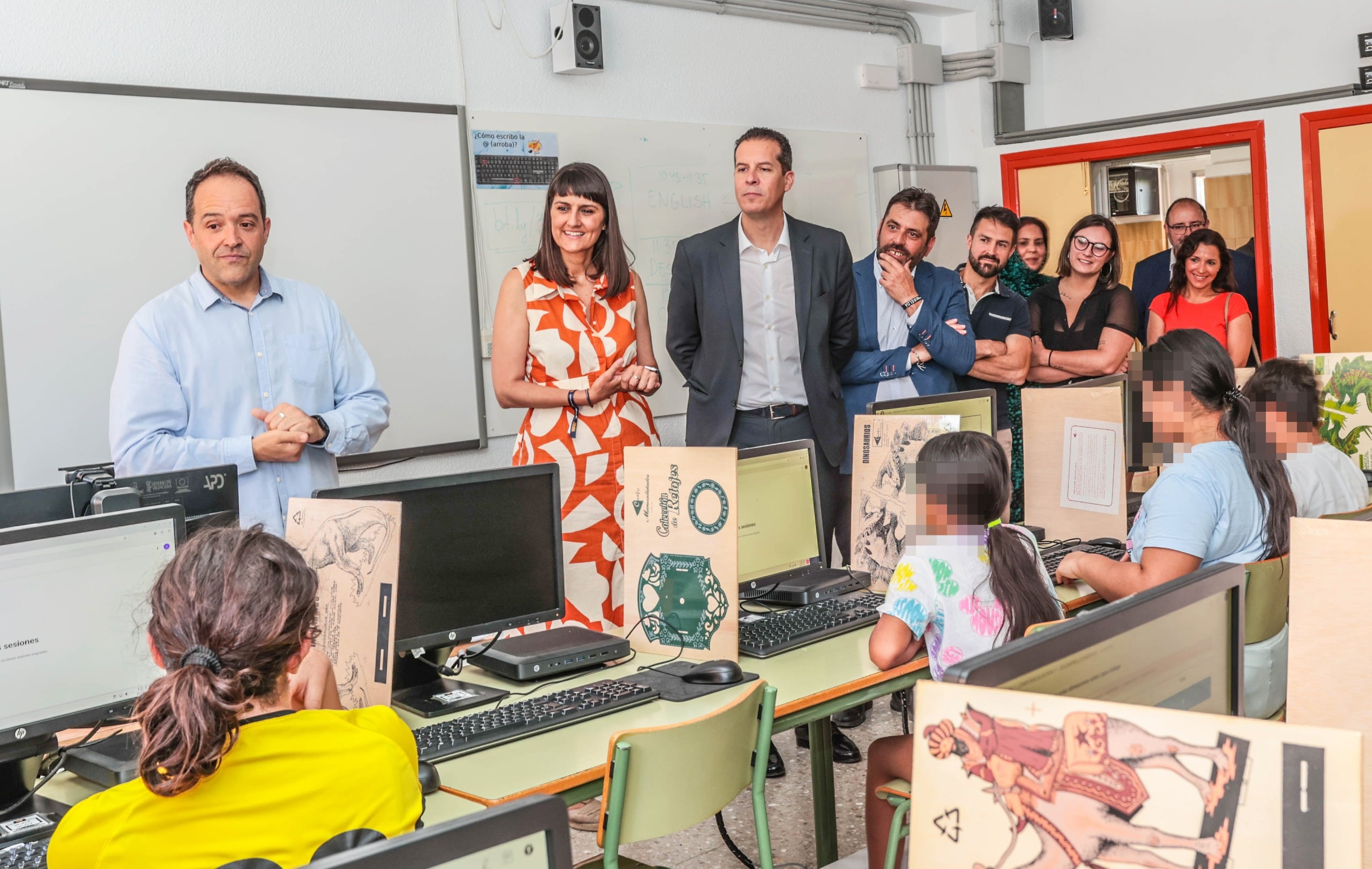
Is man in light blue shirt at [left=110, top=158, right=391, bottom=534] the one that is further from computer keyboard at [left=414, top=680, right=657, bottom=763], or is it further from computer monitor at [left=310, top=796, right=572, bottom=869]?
computer monitor at [left=310, top=796, right=572, bottom=869]

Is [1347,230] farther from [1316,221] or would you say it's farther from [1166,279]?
[1166,279]

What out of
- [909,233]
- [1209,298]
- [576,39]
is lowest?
[1209,298]

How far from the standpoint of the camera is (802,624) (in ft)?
7.96

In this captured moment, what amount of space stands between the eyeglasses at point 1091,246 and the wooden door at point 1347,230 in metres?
2.15

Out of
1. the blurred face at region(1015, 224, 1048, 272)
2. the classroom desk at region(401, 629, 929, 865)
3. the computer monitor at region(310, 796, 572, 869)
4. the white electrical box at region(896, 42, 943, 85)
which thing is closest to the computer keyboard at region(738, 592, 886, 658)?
the classroom desk at region(401, 629, 929, 865)

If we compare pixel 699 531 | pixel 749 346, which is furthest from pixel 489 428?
pixel 699 531

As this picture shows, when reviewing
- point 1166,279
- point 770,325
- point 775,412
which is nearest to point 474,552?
point 775,412

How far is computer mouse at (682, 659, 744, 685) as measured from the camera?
2.10 m

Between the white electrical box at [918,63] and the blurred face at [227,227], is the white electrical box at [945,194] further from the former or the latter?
the blurred face at [227,227]

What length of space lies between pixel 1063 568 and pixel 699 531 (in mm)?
921

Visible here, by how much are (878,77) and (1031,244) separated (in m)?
1.85

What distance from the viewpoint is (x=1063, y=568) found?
264cm

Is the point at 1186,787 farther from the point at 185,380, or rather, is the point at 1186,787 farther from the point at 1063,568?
the point at 185,380

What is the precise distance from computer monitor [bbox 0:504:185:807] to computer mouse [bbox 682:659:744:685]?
89 centimetres
